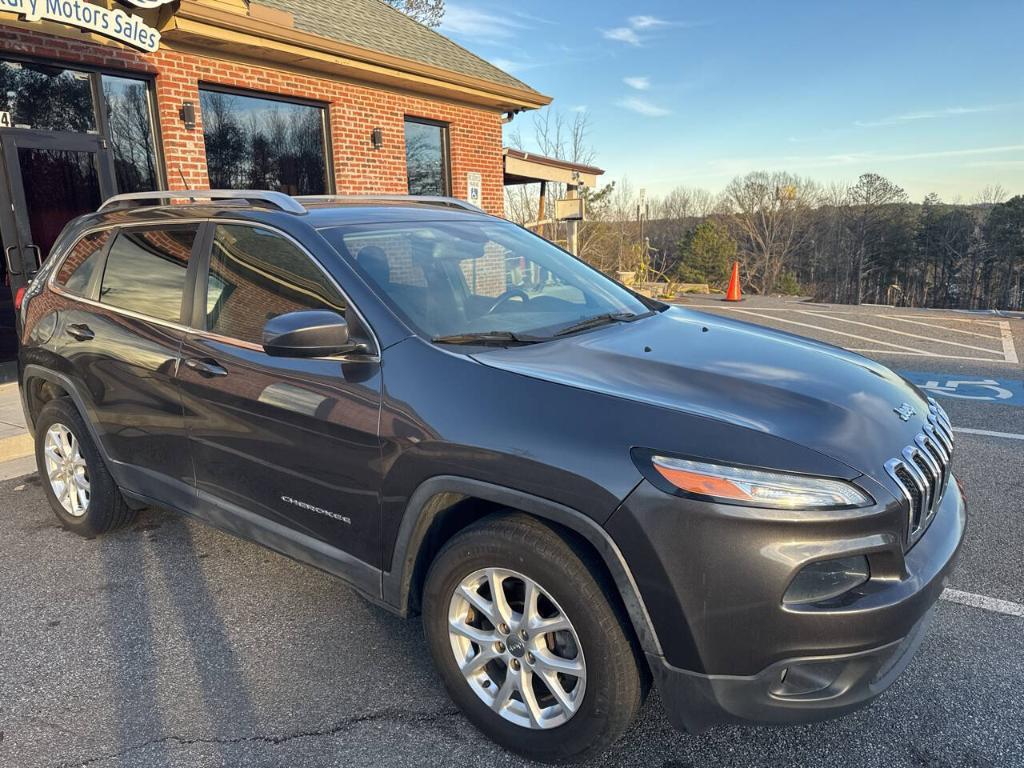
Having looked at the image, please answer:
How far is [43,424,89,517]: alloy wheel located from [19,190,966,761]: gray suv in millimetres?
455

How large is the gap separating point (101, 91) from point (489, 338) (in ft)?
23.6

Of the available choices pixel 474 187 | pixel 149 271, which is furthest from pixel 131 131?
pixel 474 187

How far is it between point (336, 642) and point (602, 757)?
1.24 meters

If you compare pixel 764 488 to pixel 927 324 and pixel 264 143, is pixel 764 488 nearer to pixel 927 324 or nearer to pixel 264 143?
pixel 264 143

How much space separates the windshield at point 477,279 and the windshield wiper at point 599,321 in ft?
0.05

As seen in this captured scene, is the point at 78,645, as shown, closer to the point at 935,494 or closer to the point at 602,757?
the point at 602,757

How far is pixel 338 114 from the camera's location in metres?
9.73

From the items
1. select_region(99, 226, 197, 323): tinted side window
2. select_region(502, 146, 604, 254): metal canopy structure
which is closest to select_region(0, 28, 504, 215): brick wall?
select_region(502, 146, 604, 254): metal canopy structure

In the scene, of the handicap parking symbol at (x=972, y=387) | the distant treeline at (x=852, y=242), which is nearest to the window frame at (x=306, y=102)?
the handicap parking symbol at (x=972, y=387)

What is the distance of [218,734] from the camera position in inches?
93.0

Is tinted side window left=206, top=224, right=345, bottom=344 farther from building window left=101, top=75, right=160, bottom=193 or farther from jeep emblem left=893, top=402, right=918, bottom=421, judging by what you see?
building window left=101, top=75, right=160, bottom=193

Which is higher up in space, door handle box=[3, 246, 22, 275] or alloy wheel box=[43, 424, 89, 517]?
door handle box=[3, 246, 22, 275]

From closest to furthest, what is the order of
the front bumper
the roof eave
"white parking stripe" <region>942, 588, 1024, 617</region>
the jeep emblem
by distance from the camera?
the front bumper
the jeep emblem
"white parking stripe" <region>942, 588, 1024, 617</region>
the roof eave

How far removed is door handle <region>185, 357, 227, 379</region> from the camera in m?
2.88
